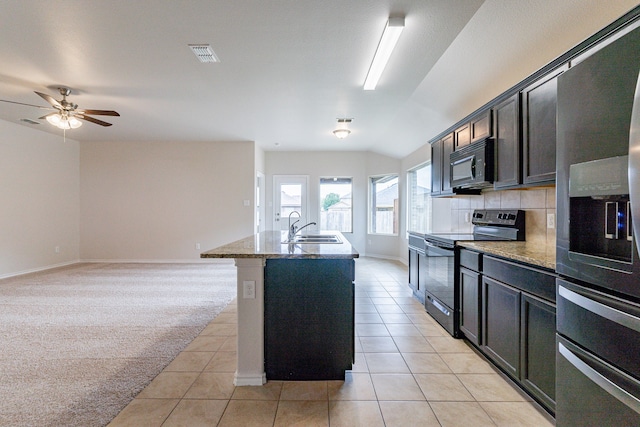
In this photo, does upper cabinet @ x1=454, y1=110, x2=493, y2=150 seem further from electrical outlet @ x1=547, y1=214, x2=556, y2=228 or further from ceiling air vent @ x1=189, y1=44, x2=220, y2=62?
ceiling air vent @ x1=189, y1=44, x2=220, y2=62

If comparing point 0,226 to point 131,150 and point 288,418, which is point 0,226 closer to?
point 131,150

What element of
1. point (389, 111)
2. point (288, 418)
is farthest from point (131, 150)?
point (288, 418)

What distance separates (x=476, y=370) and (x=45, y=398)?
2.90m

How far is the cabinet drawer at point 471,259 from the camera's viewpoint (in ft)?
7.71

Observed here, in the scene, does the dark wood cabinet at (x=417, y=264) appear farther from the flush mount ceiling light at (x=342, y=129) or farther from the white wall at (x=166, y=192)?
the white wall at (x=166, y=192)

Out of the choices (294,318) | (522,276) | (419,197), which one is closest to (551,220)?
(522,276)

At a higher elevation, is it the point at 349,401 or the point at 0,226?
the point at 0,226

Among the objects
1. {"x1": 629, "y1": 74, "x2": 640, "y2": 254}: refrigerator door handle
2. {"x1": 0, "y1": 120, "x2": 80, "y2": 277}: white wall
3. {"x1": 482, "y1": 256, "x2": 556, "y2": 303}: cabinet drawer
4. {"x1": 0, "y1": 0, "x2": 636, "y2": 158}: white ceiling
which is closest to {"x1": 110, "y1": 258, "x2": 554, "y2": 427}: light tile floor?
{"x1": 482, "y1": 256, "x2": 556, "y2": 303}: cabinet drawer

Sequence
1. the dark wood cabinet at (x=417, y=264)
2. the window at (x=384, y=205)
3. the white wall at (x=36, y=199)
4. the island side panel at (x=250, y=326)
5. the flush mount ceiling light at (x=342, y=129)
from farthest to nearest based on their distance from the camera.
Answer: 1. the window at (x=384, y=205)
2. the white wall at (x=36, y=199)
3. the flush mount ceiling light at (x=342, y=129)
4. the dark wood cabinet at (x=417, y=264)
5. the island side panel at (x=250, y=326)

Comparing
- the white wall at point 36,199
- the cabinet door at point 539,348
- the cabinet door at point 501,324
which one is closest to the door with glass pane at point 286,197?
the white wall at point 36,199

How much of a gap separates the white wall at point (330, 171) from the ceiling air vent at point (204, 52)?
4425 mm

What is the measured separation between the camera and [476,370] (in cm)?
221

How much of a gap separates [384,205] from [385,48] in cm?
473

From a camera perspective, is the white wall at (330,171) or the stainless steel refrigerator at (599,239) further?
the white wall at (330,171)
